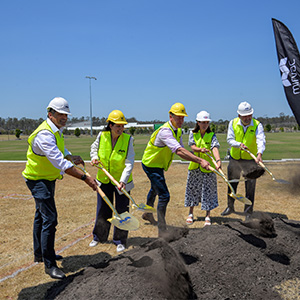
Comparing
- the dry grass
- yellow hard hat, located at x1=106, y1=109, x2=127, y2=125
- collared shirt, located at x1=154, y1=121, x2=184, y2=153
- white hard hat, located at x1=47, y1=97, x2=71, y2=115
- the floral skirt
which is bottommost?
the dry grass

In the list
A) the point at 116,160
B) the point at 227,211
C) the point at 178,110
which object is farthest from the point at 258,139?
the point at 116,160

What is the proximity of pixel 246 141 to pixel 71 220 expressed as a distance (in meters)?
3.40

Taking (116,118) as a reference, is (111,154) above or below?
below

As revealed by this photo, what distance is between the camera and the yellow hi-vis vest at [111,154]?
4301 mm

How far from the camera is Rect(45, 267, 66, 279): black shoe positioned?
11.3 ft

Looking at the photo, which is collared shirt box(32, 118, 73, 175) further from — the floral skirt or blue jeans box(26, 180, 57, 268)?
the floral skirt

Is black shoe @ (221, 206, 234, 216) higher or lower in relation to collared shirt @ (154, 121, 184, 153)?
lower

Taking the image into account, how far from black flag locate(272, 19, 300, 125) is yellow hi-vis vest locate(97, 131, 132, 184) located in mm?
3072

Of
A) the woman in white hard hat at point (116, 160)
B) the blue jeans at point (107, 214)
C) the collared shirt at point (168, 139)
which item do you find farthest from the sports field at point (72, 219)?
the collared shirt at point (168, 139)

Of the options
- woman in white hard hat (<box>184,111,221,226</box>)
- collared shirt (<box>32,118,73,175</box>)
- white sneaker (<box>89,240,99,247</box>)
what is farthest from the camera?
woman in white hard hat (<box>184,111,221,226</box>)

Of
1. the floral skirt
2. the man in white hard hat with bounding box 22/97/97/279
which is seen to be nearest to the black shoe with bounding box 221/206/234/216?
the floral skirt

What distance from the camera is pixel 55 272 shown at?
11.4ft

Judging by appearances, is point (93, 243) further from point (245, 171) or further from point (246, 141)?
point (246, 141)

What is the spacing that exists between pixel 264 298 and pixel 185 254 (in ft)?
2.80
